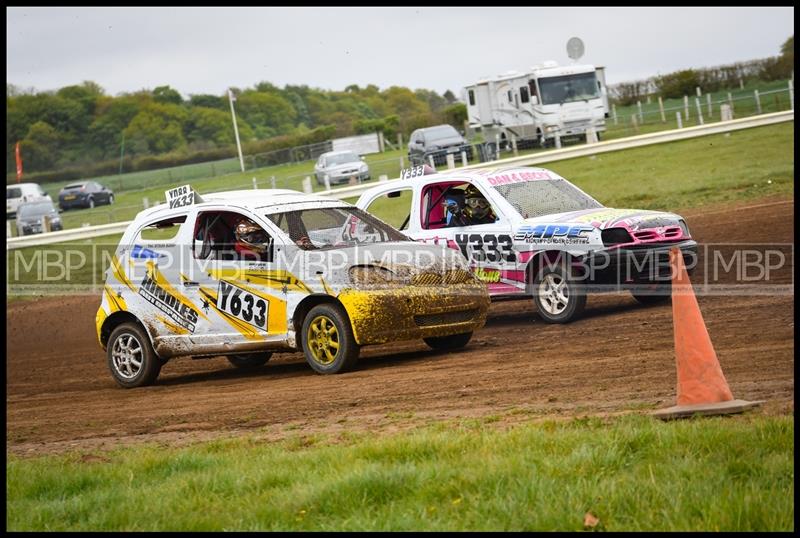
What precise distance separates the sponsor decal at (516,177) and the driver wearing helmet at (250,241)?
10.2 ft

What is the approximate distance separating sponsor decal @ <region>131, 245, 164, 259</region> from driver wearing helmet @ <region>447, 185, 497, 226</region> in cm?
348

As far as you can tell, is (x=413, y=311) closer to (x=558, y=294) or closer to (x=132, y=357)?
(x=558, y=294)

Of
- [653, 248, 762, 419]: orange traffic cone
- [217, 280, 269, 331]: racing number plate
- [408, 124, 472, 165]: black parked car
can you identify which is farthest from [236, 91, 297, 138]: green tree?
[653, 248, 762, 419]: orange traffic cone

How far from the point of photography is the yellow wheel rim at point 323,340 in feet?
36.6

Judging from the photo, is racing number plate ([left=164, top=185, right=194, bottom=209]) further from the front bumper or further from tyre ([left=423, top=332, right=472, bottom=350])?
tyre ([left=423, top=332, right=472, bottom=350])

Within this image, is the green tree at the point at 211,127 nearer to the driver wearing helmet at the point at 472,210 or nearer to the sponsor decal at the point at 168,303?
the driver wearing helmet at the point at 472,210

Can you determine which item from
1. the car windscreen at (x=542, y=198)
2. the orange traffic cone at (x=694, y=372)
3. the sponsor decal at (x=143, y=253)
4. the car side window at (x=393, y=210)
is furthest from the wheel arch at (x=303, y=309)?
the car side window at (x=393, y=210)

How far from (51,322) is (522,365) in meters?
12.0

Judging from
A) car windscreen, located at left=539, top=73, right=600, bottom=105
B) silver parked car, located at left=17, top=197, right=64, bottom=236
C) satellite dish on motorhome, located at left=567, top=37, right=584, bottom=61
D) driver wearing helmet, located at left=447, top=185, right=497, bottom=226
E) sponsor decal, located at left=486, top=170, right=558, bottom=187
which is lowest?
driver wearing helmet, located at left=447, top=185, right=497, bottom=226

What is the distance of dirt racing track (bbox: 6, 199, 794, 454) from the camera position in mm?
8547

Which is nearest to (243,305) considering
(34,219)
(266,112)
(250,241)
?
(250,241)

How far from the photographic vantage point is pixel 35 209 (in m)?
41.2

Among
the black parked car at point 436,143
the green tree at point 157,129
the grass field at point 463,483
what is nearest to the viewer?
the grass field at point 463,483

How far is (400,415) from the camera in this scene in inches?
342
